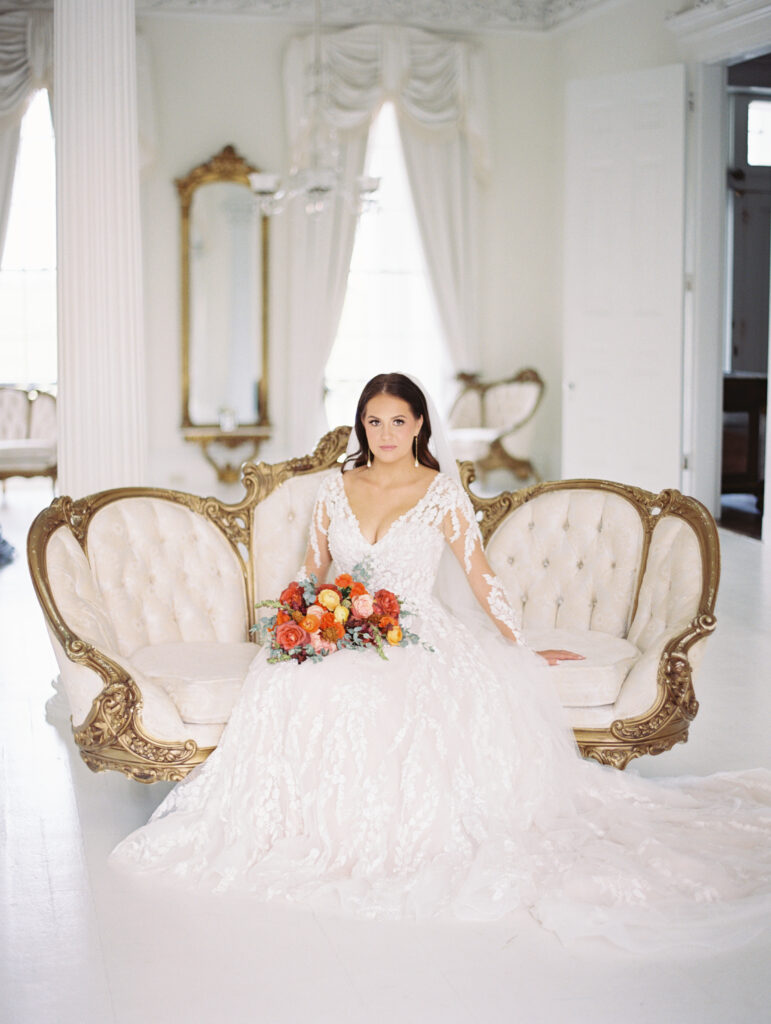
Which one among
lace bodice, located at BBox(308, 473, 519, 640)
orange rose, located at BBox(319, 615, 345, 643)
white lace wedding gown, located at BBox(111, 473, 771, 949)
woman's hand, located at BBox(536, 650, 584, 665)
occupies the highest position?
lace bodice, located at BBox(308, 473, 519, 640)

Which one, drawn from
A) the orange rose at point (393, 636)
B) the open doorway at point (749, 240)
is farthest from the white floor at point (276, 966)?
the open doorway at point (749, 240)

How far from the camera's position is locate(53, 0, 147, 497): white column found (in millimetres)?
4438

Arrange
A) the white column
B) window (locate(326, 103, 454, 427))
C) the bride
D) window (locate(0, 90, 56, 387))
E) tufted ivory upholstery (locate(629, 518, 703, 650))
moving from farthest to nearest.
A: window (locate(326, 103, 454, 427)), window (locate(0, 90, 56, 387)), the white column, tufted ivory upholstery (locate(629, 518, 703, 650)), the bride

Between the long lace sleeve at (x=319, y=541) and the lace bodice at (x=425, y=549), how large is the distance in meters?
0.10

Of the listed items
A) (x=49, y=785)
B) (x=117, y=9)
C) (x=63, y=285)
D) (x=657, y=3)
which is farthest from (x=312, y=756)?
(x=657, y=3)

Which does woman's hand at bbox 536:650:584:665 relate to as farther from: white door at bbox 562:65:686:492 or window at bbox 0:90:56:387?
window at bbox 0:90:56:387

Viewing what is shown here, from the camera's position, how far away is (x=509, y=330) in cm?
1074

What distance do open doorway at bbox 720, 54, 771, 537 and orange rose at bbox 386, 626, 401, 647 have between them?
22.9 ft

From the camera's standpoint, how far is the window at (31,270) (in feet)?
33.6

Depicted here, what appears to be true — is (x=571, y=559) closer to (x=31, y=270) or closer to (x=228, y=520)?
(x=228, y=520)

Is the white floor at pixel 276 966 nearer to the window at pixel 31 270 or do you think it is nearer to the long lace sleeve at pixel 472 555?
the long lace sleeve at pixel 472 555

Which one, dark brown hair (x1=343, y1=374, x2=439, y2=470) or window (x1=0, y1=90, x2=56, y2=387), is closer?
A: dark brown hair (x1=343, y1=374, x2=439, y2=470)

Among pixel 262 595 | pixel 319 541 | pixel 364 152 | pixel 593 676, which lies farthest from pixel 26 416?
pixel 593 676

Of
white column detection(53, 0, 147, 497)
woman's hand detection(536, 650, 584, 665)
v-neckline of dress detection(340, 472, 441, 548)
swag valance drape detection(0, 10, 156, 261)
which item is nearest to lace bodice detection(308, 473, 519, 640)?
v-neckline of dress detection(340, 472, 441, 548)
